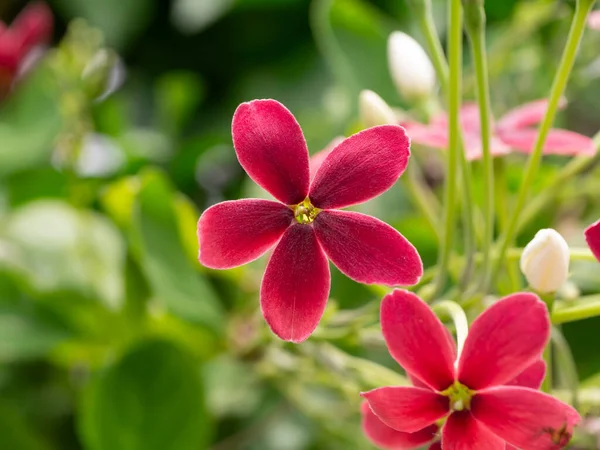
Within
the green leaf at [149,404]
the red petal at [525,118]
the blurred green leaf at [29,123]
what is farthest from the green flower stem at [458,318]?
the blurred green leaf at [29,123]

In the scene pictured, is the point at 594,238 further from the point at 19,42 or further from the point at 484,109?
the point at 19,42

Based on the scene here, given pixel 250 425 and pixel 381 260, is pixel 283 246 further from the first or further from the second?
pixel 250 425

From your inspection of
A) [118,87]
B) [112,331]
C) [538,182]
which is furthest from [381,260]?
[118,87]

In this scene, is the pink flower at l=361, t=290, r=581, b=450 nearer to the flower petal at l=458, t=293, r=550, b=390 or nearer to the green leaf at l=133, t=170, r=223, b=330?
the flower petal at l=458, t=293, r=550, b=390

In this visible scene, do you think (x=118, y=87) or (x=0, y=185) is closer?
(x=0, y=185)

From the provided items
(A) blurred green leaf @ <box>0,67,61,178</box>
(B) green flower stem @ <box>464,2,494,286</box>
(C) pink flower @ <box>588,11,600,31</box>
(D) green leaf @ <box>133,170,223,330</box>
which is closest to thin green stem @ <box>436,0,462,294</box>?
(B) green flower stem @ <box>464,2,494,286</box>

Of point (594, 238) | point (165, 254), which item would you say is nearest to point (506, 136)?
point (594, 238)

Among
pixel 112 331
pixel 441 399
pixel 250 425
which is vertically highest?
pixel 441 399

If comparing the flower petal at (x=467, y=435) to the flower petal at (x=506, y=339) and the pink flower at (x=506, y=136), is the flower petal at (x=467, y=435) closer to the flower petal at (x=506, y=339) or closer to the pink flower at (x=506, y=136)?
the flower petal at (x=506, y=339)
